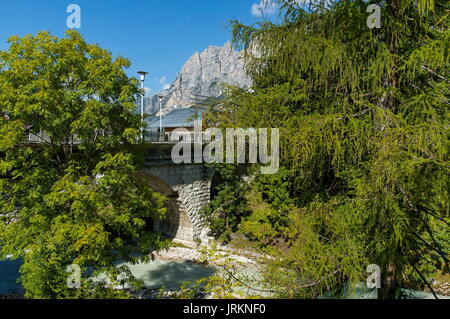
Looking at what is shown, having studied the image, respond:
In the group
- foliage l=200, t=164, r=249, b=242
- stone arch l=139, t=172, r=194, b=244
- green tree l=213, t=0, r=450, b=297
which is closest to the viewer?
green tree l=213, t=0, r=450, b=297

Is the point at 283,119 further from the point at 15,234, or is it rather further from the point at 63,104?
the point at 15,234

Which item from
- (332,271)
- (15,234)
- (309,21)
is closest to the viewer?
(332,271)

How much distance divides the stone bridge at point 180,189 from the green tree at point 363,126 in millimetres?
8060

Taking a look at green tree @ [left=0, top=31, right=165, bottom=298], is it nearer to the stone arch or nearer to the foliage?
the stone arch

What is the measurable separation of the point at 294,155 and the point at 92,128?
13.1 ft

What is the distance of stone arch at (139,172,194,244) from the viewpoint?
41.3ft

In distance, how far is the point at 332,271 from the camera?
3092mm

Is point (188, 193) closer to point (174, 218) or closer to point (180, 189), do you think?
point (180, 189)

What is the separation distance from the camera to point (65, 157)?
6047 mm

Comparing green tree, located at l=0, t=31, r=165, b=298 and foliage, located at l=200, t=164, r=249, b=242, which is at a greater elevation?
green tree, located at l=0, t=31, r=165, b=298

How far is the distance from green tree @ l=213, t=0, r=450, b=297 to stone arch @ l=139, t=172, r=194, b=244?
9.04 meters

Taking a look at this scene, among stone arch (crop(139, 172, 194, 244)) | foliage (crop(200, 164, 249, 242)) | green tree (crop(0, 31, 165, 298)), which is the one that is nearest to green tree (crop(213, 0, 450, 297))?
green tree (crop(0, 31, 165, 298))

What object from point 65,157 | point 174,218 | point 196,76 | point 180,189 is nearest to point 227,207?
point 180,189

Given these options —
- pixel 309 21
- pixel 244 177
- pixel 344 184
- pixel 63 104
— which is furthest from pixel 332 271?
pixel 244 177
